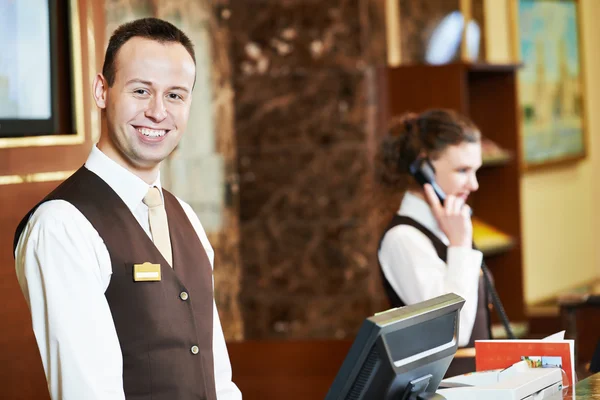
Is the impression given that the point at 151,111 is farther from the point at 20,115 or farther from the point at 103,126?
the point at 20,115

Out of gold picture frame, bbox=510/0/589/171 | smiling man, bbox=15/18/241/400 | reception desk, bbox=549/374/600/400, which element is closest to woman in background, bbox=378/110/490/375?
reception desk, bbox=549/374/600/400

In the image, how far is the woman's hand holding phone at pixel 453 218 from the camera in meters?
3.18

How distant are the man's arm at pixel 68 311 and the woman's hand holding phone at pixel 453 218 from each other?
1452 millimetres

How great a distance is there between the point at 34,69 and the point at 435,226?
138cm

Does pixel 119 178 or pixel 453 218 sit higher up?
pixel 119 178

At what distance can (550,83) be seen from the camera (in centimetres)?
782

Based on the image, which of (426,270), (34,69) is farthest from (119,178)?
(426,270)

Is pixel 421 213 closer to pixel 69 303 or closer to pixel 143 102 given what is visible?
pixel 143 102

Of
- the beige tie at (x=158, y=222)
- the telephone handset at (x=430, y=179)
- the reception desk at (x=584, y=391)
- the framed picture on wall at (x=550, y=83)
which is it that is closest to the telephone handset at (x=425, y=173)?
the telephone handset at (x=430, y=179)

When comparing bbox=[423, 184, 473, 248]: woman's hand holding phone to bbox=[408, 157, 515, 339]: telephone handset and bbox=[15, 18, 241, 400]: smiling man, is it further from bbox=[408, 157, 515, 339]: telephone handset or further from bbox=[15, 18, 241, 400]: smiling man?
bbox=[15, 18, 241, 400]: smiling man

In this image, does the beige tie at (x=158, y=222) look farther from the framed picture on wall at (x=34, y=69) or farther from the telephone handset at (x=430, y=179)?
the telephone handset at (x=430, y=179)

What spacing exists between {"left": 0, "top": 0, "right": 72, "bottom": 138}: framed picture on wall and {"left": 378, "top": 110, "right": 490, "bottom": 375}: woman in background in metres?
1.12

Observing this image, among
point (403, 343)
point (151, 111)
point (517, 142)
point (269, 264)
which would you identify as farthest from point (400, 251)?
point (517, 142)

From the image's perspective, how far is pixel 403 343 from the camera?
171 cm
